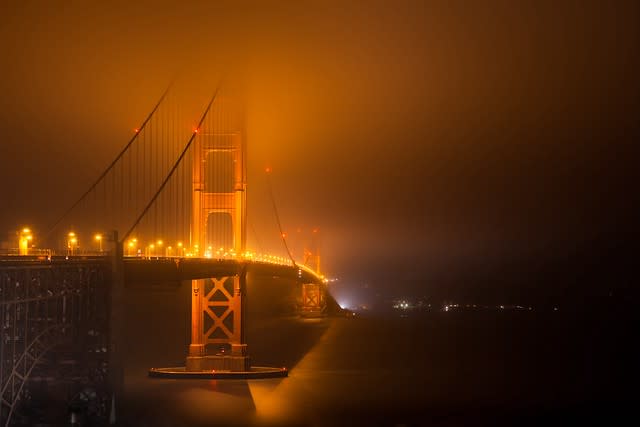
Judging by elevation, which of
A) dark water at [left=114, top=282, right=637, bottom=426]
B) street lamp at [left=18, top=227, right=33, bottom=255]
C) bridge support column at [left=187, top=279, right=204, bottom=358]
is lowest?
dark water at [left=114, top=282, right=637, bottom=426]

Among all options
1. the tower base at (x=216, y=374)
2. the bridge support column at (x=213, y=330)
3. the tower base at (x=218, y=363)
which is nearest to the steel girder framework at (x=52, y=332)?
the bridge support column at (x=213, y=330)

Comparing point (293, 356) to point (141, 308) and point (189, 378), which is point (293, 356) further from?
point (189, 378)

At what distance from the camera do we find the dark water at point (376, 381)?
35.7 m

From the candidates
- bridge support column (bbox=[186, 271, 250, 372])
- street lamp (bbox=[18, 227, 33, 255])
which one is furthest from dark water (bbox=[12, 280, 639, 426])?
street lamp (bbox=[18, 227, 33, 255])

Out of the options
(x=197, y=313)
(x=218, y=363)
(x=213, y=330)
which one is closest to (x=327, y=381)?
(x=218, y=363)

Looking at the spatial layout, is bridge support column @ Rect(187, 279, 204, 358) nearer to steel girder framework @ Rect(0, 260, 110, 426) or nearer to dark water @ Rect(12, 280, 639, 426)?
dark water @ Rect(12, 280, 639, 426)

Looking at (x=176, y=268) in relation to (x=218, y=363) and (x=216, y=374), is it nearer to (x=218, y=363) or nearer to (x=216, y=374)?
(x=216, y=374)

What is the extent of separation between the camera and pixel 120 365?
26.2 metres

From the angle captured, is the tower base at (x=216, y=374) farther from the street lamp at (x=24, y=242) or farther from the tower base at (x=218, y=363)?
the street lamp at (x=24, y=242)

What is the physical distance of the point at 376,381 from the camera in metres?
54.8

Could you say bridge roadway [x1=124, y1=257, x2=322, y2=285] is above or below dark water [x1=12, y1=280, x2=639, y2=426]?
above

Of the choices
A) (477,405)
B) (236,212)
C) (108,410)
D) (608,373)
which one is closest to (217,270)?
(236,212)

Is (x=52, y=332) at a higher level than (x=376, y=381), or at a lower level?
higher

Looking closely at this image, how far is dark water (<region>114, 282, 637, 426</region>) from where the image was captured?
1405 inches
